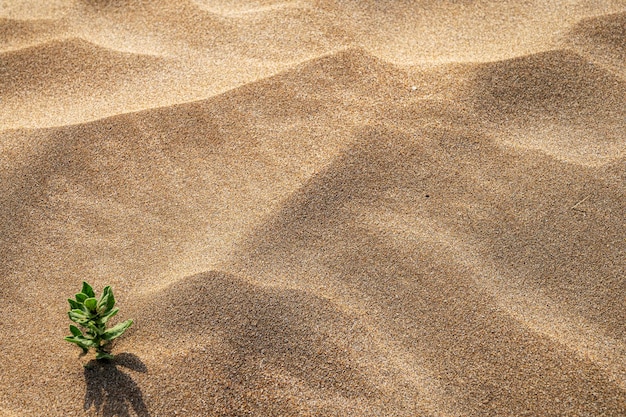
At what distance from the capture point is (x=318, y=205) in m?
1.82

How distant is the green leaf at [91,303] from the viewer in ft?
4.74

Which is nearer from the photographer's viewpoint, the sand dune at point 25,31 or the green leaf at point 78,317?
the green leaf at point 78,317

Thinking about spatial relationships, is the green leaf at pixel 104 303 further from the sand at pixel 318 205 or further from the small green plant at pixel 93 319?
the sand at pixel 318 205

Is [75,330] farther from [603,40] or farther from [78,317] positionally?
[603,40]

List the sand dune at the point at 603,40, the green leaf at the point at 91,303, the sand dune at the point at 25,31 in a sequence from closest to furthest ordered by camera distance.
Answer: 1. the green leaf at the point at 91,303
2. the sand dune at the point at 603,40
3. the sand dune at the point at 25,31

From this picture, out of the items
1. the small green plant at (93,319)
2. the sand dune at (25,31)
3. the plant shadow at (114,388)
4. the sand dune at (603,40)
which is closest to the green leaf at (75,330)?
the small green plant at (93,319)

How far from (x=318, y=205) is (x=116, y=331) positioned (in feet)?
2.14

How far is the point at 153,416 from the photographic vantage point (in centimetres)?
145

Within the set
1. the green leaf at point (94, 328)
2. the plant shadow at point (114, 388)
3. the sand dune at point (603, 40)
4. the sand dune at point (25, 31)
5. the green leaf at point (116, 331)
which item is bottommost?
the plant shadow at point (114, 388)

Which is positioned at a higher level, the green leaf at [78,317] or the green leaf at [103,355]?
the green leaf at [78,317]

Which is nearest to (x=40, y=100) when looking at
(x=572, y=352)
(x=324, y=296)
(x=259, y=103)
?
(x=259, y=103)

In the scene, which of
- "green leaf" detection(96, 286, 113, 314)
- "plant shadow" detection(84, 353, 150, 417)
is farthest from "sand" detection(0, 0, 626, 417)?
"green leaf" detection(96, 286, 113, 314)

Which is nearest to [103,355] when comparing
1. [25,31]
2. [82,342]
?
[82,342]

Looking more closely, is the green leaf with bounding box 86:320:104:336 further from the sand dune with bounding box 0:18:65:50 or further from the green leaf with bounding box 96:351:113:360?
the sand dune with bounding box 0:18:65:50
